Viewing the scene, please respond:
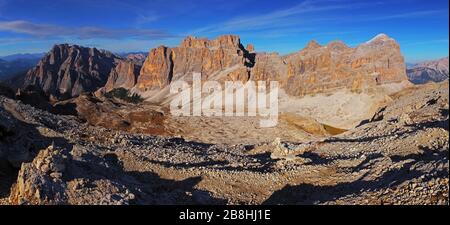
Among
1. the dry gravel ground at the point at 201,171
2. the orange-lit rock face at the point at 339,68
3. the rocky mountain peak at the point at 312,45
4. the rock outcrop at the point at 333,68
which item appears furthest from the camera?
the rocky mountain peak at the point at 312,45

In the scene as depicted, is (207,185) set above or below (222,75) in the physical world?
below

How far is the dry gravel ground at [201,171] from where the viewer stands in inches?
688

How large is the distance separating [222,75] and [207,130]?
122868 mm

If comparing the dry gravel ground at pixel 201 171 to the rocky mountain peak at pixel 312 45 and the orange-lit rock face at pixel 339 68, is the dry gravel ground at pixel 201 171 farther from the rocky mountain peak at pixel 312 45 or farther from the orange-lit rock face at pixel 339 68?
the rocky mountain peak at pixel 312 45

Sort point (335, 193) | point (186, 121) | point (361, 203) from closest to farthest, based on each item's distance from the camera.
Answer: point (361, 203) → point (335, 193) → point (186, 121)

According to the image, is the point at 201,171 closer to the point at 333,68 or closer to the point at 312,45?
the point at 333,68

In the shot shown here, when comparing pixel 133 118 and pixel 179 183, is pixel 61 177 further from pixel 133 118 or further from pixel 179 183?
pixel 133 118

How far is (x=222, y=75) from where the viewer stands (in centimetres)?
18988

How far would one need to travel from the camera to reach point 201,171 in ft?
81.5

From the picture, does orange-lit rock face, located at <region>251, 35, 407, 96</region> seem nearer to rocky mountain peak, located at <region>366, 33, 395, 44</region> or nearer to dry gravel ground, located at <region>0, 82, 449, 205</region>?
rocky mountain peak, located at <region>366, 33, 395, 44</region>

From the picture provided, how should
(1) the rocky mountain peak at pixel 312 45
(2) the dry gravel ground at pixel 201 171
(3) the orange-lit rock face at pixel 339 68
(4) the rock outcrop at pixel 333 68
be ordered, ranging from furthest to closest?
(1) the rocky mountain peak at pixel 312 45
(4) the rock outcrop at pixel 333 68
(3) the orange-lit rock face at pixel 339 68
(2) the dry gravel ground at pixel 201 171

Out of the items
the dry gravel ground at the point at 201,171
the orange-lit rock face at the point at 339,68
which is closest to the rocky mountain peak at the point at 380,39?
the orange-lit rock face at the point at 339,68

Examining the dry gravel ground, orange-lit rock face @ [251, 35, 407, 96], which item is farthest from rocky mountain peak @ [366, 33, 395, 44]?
the dry gravel ground

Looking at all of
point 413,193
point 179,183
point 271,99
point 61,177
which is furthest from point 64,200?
point 271,99
